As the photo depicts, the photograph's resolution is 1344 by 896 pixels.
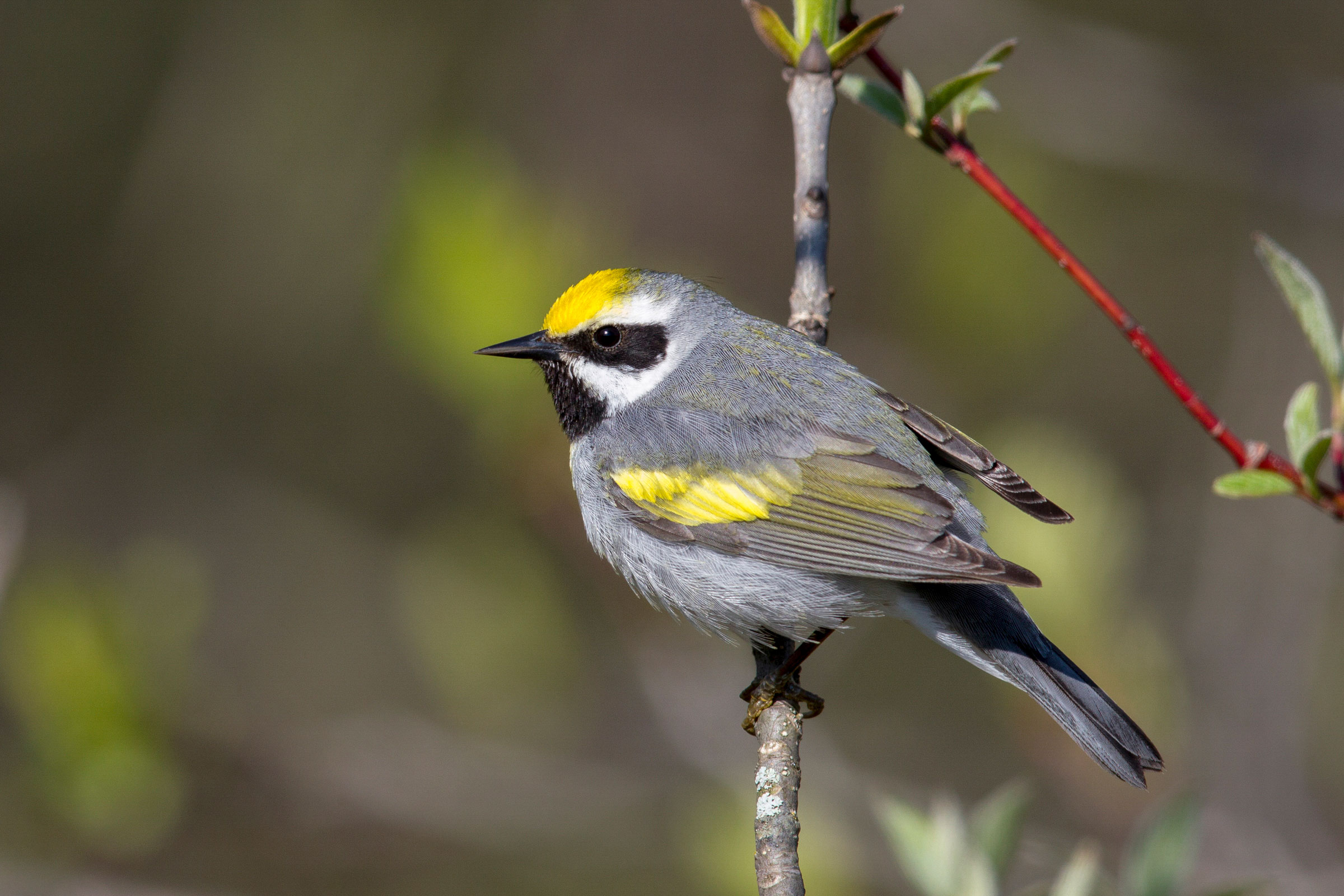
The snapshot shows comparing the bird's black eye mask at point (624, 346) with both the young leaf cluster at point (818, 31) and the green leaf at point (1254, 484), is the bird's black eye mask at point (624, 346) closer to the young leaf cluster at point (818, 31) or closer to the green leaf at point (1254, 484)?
the young leaf cluster at point (818, 31)

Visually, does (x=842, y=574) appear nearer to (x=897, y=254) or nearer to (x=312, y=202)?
(x=897, y=254)

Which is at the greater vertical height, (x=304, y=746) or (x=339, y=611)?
(x=339, y=611)

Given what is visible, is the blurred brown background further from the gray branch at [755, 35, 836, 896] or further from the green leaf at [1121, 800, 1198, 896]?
the gray branch at [755, 35, 836, 896]

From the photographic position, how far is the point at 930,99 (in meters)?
2.71

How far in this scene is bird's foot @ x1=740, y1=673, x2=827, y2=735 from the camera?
3.25 m

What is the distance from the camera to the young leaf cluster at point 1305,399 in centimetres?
233

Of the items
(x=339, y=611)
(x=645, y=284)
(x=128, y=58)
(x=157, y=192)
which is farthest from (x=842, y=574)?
(x=128, y=58)

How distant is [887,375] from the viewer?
18.9 ft

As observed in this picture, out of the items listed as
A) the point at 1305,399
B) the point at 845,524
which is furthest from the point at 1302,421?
the point at 845,524

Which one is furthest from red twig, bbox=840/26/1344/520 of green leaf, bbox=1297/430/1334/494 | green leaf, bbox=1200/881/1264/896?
green leaf, bbox=1200/881/1264/896

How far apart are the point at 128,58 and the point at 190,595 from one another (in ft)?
17.4

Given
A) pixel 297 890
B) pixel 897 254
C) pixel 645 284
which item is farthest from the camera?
pixel 297 890

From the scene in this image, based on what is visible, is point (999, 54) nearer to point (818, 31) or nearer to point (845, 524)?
point (818, 31)

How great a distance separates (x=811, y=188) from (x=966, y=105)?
69 cm
